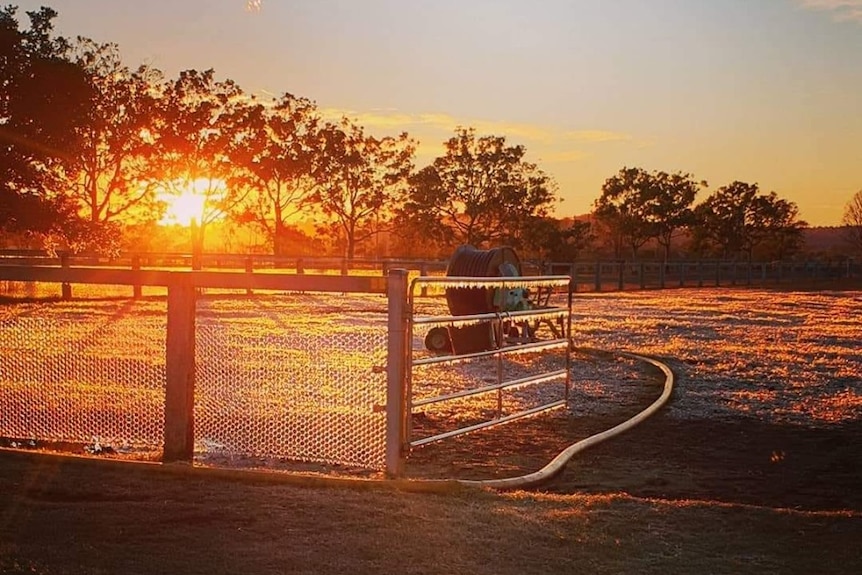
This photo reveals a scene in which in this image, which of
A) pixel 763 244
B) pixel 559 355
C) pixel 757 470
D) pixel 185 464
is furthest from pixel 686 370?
pixel 763 244

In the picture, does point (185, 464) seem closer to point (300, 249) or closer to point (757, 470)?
point (757, 470)

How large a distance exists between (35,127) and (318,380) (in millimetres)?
20735

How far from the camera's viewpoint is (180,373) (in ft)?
22.1

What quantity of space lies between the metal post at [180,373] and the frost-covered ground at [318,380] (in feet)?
0.92

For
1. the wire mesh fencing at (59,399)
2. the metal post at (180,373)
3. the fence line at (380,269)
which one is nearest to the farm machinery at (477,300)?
the fence line at (380,269)

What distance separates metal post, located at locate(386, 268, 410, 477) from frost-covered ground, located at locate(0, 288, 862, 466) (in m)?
0.18

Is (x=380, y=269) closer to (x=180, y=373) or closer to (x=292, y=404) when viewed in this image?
(x=292, y=404)

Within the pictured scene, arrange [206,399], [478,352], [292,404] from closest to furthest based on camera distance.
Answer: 1. [206,399]
2. [292,404]
3. [478,352]

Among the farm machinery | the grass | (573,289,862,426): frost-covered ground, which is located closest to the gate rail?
the grass

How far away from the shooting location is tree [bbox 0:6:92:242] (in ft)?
83.0

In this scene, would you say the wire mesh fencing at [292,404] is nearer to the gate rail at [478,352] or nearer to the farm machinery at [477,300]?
the gate rail at [478,352]

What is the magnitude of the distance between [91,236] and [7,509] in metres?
22.7

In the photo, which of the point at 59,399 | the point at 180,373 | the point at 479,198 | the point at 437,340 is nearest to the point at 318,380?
the point at 59,399

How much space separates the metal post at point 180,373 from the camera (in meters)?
6.71
